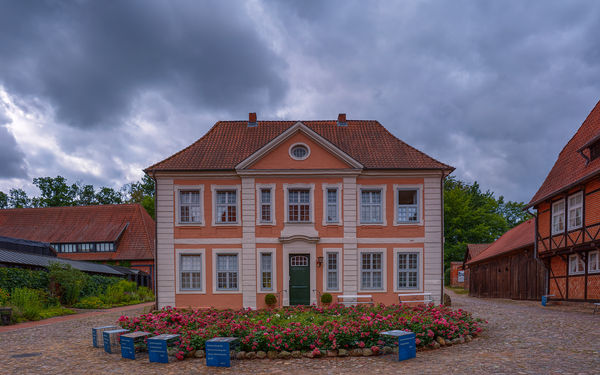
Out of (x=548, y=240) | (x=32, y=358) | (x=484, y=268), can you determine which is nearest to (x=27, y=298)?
(x=32, y=358)

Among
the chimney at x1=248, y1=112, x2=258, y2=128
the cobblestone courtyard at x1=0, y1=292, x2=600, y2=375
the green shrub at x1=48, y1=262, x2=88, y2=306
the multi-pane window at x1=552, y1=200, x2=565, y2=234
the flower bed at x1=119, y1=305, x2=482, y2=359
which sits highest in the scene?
the chimney at x1=248, y1=112, x2=258, y2=128

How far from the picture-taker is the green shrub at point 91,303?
922 inches

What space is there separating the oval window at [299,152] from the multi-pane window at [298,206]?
151 cm

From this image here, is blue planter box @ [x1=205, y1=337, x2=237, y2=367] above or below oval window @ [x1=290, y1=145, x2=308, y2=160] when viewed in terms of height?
below

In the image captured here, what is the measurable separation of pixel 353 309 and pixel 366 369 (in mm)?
4463

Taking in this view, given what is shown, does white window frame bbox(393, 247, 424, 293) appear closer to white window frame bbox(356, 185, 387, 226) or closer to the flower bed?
white window frame bbox(356, 185, 387, 226)

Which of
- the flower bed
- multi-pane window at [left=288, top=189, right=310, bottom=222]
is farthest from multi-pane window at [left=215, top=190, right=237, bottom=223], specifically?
the flower bed

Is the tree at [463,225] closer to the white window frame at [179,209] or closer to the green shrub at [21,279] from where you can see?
the white window frame at [179,209]

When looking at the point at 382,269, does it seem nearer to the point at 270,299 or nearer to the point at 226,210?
the point at 270,299

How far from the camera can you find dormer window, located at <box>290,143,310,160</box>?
1998 centimetres

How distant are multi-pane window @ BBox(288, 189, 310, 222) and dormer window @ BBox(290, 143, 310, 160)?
1.47 meters

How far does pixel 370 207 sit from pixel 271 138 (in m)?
5.94

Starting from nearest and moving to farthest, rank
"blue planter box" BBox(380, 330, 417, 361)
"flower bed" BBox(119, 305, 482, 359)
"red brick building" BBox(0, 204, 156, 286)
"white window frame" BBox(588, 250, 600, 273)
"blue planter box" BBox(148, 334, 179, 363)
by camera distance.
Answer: "blue planter box" BBox(380, 330, 417, 361)
"blue planter box" BBox(148, 334, 179, 363)
"flower bed" BBox(119, 305, 482, 359)
"white window frame" BBox(588, 250, 600, 273)
"red brick building" BBox(0, 204, 156, 286)

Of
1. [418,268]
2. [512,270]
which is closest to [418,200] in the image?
[418,268]
